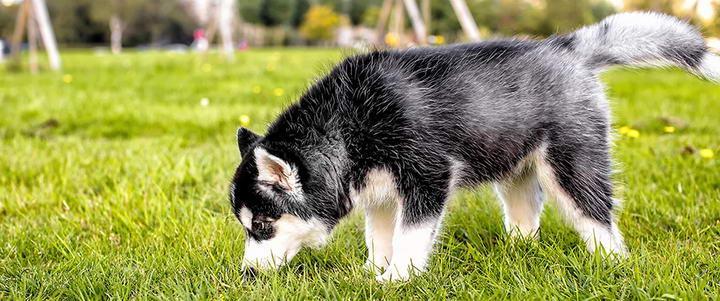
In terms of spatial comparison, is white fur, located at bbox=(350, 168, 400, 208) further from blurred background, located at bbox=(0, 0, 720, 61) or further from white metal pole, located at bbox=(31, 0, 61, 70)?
blurred background, located at bbox=(0, 0, 720, 61)

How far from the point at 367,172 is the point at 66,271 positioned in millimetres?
1360

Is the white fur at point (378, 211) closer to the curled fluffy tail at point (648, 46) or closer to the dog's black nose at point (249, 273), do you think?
the dog's black nose at point (249, 273)

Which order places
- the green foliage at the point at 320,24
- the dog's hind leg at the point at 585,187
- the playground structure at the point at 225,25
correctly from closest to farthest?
1. the dog's hind leg at the point at 585,187
2. the playground structure at the point at 225,25
3. the green foliage at the point at 320,24

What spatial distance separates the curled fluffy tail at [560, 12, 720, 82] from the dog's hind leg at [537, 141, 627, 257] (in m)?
0.45

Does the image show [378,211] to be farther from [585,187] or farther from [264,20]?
[264,20]

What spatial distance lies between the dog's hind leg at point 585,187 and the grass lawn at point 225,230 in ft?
0.38

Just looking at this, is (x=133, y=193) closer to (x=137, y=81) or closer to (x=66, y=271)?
(x=66, y=271)

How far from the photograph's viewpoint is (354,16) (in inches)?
2857

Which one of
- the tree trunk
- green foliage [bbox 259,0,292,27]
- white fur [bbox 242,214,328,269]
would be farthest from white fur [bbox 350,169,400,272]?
green foliage [bbox 259,0,292,27]

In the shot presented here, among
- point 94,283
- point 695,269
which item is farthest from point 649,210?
point 94,283

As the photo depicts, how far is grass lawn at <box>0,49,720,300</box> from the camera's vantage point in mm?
2508

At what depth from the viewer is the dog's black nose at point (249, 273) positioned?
8.63ft

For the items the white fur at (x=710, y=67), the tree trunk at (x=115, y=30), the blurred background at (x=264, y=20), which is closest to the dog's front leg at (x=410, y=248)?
the white fur at (x=710, y=67)

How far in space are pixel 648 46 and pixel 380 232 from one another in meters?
1.54
